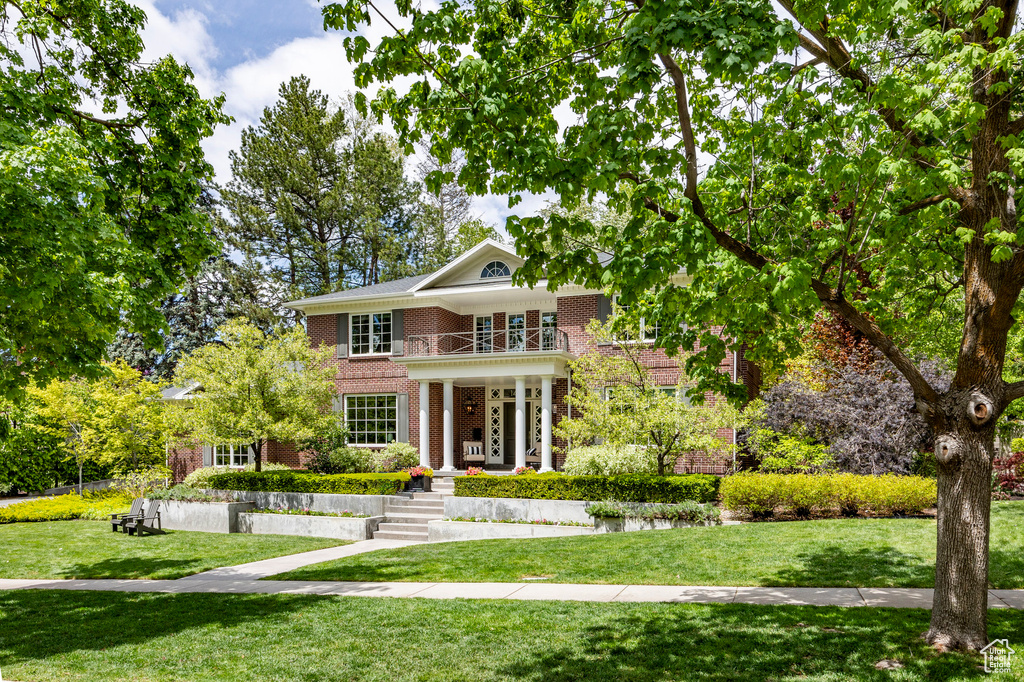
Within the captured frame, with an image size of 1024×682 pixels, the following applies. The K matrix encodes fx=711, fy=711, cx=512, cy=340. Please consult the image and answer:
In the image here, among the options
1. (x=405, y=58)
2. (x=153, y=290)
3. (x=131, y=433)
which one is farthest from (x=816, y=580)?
(x=131, y=433)

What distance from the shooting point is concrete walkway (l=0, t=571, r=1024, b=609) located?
8.06 metres

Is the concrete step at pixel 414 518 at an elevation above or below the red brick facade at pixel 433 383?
below

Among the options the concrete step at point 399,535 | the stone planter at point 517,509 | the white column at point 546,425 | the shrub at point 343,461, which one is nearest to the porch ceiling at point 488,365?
the white column at point 546,425

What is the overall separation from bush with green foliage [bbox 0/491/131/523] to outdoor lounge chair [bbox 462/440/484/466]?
33.6ft

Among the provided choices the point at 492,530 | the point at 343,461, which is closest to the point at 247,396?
the point at 343,461

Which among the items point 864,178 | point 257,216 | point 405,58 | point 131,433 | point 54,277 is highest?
point 257,216

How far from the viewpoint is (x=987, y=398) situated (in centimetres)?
600

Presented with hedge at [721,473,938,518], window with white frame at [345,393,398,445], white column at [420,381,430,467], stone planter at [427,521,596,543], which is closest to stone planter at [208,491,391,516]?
stone planter at [427,521,596,543]

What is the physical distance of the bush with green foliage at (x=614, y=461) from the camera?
1648cm

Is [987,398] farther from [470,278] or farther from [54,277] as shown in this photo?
[470,278]

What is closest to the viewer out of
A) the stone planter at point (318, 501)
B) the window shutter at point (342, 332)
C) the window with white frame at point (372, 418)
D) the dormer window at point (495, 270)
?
the stone planter at point (318, 501)

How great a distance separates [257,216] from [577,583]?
33.5 m

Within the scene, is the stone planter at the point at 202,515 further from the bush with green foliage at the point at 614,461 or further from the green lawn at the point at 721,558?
the bush with green foliage at the point at 614,461
